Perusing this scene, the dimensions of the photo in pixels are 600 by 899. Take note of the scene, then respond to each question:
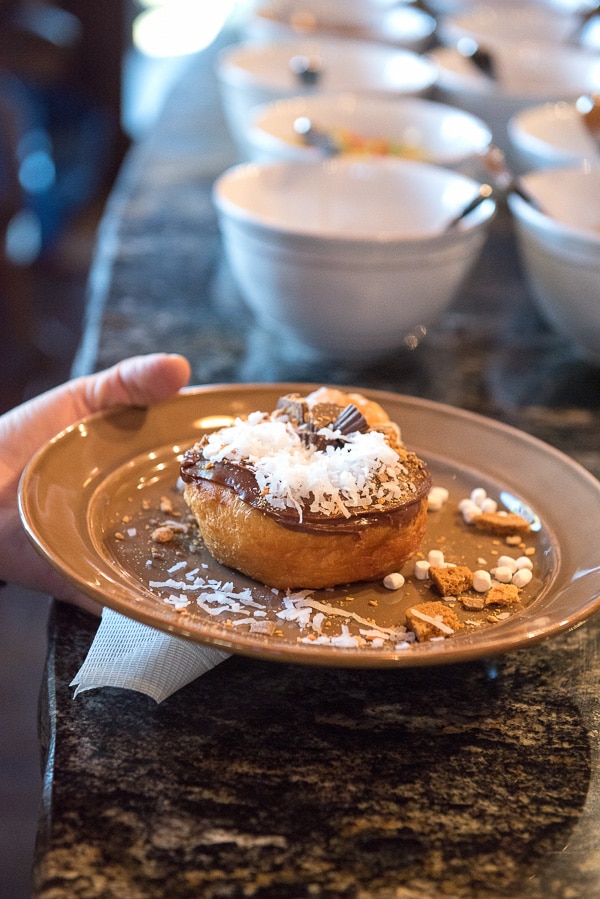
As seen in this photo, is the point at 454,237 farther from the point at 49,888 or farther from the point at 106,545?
the point at 49,888

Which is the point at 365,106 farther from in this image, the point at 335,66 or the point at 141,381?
the point at 141,381

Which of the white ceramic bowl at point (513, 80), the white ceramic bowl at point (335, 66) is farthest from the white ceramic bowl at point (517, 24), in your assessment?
the white ceramic bowl at point (335, 66)

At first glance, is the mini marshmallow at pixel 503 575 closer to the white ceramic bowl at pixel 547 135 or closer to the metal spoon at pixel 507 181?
the metal spoon at pixel 507 181

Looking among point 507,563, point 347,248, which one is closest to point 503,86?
point 347,248

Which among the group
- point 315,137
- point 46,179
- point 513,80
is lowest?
point 46,179

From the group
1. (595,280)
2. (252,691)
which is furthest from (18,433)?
(595,280)

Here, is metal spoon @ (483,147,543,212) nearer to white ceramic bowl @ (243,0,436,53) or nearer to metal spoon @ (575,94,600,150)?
metal spoon @ (575,94,600,150)

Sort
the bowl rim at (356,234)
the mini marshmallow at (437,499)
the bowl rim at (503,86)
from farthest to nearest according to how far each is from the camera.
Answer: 1. the bowl rim at (503,86)
2. the bowl rim at (356,234)
3. the mini marshmallow at (437,499)
